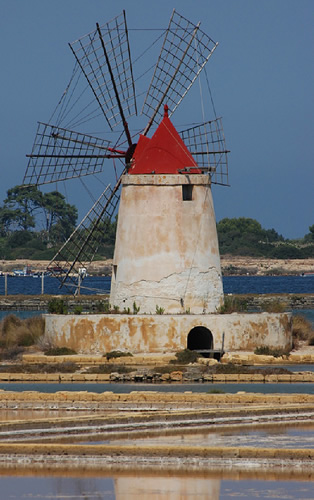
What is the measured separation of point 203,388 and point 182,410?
365 cm

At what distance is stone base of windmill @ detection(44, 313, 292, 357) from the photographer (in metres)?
25.6

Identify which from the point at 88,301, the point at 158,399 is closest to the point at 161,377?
the point at 158,399

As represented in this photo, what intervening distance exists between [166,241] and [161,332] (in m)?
2.04

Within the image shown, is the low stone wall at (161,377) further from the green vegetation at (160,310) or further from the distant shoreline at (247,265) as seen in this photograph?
the distant shoreline at (247,265)

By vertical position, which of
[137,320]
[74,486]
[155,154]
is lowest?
[74,486]

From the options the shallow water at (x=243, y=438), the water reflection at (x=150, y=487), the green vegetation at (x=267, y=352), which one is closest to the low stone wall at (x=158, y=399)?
the shallow water at (x=243, y=438)

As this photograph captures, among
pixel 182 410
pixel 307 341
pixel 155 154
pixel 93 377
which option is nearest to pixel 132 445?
pixel 182 410

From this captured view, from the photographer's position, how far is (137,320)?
84.4ft

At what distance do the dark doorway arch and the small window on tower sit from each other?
A: 278 centimetres

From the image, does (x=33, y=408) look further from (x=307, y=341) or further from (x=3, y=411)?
(x=307, y=341)

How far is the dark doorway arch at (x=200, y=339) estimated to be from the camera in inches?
1065

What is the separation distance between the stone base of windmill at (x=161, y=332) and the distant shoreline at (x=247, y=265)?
90.4 metres

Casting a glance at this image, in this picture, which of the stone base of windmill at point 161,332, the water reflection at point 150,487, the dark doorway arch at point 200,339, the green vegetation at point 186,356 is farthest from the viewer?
the dark doorway arch at point 200,339

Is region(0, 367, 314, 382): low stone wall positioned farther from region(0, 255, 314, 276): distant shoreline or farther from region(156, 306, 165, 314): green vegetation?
region(0, 255, 314, 276): distant shoreline
